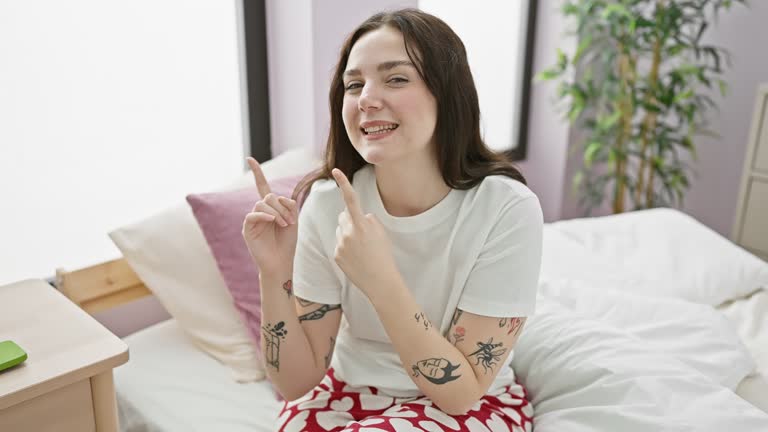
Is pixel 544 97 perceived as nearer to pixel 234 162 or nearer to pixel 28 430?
pixel 234 162

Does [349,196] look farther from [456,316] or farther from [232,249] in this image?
[232,249]

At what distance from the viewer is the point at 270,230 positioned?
1090mm

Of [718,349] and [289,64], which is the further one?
[289,64]

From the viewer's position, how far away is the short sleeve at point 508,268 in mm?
1033

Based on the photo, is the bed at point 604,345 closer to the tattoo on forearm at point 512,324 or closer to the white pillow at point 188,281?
the white pillow at point 188,281

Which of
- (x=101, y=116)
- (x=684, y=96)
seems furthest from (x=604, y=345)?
(x=684, y=96)

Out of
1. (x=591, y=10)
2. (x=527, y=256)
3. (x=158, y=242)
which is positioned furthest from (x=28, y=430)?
(x=591, y=10)

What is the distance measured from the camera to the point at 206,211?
1.48 meters

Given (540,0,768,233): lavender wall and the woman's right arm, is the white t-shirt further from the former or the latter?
(540,0,768,233): lavender wall

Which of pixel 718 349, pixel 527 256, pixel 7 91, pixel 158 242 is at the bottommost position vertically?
pixel 718 349

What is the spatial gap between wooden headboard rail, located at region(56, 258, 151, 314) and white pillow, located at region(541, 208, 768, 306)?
41.5 inches

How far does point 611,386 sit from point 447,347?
1.12ft

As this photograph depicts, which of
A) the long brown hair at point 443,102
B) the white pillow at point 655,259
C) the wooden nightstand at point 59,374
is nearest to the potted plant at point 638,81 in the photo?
the white pillow at point 655,259

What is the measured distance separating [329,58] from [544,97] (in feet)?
4.76
